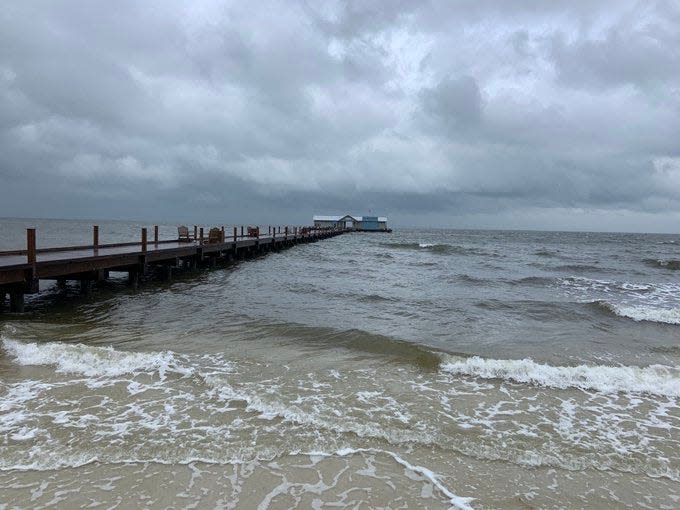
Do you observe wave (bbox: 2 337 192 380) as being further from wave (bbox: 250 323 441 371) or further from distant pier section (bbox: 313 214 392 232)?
distant pier section (bbox: 313 214 392 232)

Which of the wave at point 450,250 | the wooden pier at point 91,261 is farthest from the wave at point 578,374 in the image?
the wave at point 450,250

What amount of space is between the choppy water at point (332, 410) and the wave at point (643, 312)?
83 cm

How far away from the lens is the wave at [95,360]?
6.79 meters

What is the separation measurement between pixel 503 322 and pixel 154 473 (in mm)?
9964

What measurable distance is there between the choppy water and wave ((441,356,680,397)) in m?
0.04

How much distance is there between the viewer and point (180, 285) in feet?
57.8

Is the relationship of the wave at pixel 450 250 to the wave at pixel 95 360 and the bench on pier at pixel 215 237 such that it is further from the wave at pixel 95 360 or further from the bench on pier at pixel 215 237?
the wave at pixel 95 360

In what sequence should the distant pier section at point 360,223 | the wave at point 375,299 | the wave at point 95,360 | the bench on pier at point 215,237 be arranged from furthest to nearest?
the distant pier section at point 360,223 → the bench on pier at point 215,237 → the wave at point 375,299 → the wave at point 95,360

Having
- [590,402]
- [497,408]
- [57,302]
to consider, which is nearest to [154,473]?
[497,408]

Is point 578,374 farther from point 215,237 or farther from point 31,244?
point 215,237

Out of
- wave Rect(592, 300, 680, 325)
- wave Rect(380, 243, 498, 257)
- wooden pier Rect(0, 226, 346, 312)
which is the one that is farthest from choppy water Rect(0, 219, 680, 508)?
wave Rect(380, 243, 498, 257)

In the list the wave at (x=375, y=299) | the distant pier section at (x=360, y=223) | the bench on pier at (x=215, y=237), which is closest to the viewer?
the wave at (x=375, y=299)

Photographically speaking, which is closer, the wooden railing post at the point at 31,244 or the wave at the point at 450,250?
the wooden railing post at the point at 31,244

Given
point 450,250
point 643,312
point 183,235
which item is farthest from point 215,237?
point 450,250
